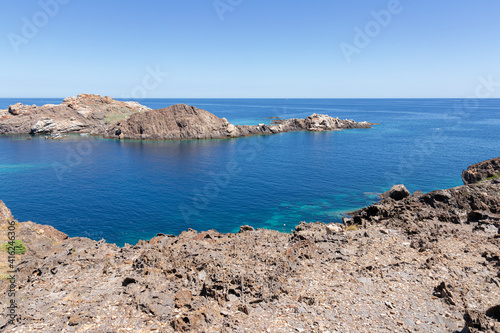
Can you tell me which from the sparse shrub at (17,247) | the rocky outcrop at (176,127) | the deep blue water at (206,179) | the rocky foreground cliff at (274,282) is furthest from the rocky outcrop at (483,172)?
the rocky outcrop at (176,127)

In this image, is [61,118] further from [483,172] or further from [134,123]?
[483,172]

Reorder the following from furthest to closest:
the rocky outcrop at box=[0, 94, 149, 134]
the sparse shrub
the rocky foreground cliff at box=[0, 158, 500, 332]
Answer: the rocky outcrop at box=[0, 94, 149, 134] → the sparse shrub → the rocky foreground cliff at box=[0, 158, 500, 332]

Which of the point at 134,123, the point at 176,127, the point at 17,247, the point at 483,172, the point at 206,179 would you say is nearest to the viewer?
the point at 17,247

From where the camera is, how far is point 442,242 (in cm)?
2380

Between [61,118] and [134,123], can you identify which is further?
[61,118]

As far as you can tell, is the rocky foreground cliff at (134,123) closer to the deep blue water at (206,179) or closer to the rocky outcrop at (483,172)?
the deep blue water at (206,179)

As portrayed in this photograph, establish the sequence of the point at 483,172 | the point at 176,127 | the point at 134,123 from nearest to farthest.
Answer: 1. the point at 483,172
2. the point at 176,127
3. the point at 134,123

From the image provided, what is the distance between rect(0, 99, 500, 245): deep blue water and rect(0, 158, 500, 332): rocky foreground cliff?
55.0ft

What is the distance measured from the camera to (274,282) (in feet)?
59.1

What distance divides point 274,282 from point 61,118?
527 ft

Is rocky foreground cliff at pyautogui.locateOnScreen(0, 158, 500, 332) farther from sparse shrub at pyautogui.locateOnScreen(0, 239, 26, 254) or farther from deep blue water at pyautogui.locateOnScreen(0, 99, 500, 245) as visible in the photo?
deep blue water at pyautogui.locateOnScreen(0, 99, 500, 245)

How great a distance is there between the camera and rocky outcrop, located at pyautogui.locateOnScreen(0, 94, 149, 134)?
13600cm

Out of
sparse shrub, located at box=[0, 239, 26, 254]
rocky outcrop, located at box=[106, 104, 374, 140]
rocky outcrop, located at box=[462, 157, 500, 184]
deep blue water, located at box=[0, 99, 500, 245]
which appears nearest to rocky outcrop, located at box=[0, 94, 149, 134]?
rocky outcrop, located at box=[106, 104, 374, 140]

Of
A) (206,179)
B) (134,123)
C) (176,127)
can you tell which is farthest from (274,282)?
(134,123)
